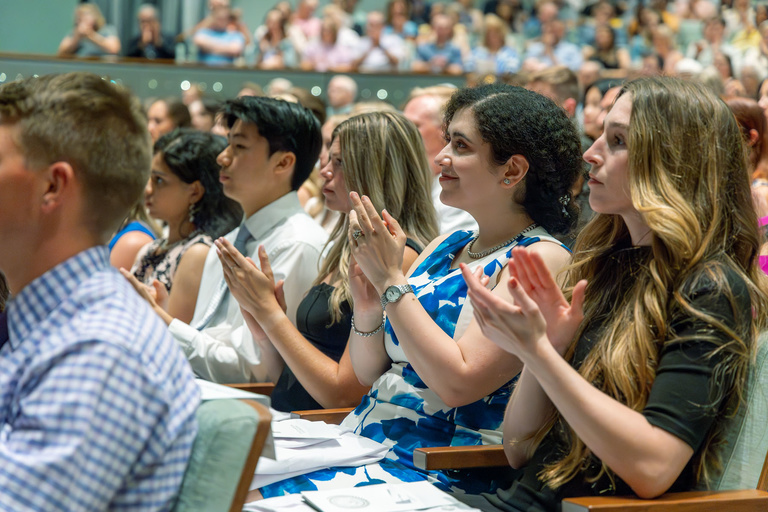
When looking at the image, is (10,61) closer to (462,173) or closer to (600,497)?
(462,173)

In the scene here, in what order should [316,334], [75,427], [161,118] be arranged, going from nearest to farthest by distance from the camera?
[75,427] → [316,334] → [161,118]

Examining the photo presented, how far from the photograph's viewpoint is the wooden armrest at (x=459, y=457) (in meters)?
1.74

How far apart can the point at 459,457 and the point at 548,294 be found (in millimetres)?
458

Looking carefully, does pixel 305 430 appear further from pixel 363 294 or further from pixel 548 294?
pixel 548 294

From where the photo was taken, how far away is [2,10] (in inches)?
396

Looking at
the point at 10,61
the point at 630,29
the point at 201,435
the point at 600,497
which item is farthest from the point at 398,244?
the point at 630,29

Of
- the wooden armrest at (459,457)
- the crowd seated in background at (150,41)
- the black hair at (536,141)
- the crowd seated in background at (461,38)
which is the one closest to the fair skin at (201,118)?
the crowd seated in background at (461,38)

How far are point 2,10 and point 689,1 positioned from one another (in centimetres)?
845

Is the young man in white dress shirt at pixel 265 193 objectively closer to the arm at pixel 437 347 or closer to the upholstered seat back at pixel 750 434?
the arm at pixel 437 347

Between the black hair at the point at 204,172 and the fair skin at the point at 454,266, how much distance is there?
138cm

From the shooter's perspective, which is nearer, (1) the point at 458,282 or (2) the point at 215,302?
(1) the point at 458,282

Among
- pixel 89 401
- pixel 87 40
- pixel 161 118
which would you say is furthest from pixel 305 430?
pixel 87 40

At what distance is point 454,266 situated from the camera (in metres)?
2.15

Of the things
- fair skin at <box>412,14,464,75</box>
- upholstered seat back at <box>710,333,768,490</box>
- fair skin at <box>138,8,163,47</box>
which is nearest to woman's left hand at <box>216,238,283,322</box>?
upholstered seat back at <box>710,333,768,490</box>
